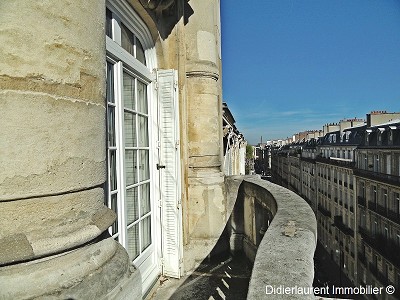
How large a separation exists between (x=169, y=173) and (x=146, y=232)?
0.79 meters

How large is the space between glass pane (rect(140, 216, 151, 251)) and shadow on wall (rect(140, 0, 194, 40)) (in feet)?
7.87

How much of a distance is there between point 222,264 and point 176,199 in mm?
1234

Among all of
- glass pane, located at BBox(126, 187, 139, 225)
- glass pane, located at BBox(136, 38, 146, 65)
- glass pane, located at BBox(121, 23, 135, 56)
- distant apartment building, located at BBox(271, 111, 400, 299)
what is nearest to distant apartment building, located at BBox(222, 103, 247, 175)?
glass pane, located at BBox(136, 38, 146, 65)

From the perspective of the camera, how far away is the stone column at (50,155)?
1.31m

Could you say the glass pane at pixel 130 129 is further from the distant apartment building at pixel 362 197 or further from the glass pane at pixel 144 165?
the distant apartment building at pixel 362 197

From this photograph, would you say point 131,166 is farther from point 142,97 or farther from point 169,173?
point 142,97

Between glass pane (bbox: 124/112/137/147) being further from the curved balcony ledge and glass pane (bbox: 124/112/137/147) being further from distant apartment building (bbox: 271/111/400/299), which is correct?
distant apartment building (bbox: 271/111/400/299)

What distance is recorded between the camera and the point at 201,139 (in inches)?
183

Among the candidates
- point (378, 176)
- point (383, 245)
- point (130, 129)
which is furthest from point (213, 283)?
point (378, 176)

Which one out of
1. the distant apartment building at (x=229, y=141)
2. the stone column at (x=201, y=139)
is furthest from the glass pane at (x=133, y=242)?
the distant apartment building at (x=229, y=141)

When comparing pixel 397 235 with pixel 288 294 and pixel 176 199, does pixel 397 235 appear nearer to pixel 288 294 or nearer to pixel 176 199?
pixel 176 199

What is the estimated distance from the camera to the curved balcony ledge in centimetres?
152

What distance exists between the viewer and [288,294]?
1.47 m

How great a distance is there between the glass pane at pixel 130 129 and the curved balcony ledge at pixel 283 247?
1687mm
